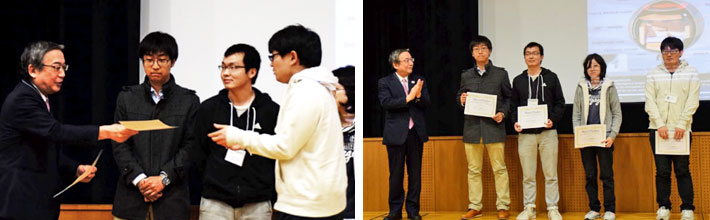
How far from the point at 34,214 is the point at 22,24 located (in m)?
0.95

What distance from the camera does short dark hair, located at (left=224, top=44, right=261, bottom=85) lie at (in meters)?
2.81

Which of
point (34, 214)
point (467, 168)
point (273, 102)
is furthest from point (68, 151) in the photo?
point (467, 168)

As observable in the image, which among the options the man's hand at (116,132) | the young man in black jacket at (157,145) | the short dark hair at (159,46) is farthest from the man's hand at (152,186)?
the short dark hair at (159,46)

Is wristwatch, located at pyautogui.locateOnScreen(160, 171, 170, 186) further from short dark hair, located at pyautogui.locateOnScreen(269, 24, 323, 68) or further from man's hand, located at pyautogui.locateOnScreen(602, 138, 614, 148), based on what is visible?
man's hand, located at pyautogui.locateOnScreen(602, 138, 614, 148)

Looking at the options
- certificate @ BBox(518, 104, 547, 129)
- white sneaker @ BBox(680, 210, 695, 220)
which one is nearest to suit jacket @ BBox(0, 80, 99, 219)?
certificate @ BBox(518, 104, 547, 129)

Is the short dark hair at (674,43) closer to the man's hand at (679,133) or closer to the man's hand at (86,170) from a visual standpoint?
the man's hand at (679,133)

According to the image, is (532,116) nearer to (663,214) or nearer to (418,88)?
(418,88)

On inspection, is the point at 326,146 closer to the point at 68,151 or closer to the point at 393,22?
the point at 68,151

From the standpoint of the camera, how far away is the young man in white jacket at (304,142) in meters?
2.24

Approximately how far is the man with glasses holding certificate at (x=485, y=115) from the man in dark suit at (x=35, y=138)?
3.00 m

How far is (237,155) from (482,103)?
2835mm

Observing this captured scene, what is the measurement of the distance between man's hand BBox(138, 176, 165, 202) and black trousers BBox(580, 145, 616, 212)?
11.6 feet

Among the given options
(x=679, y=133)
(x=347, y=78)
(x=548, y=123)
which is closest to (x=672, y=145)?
(x=679, y=133)

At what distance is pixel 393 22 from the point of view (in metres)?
6.37
